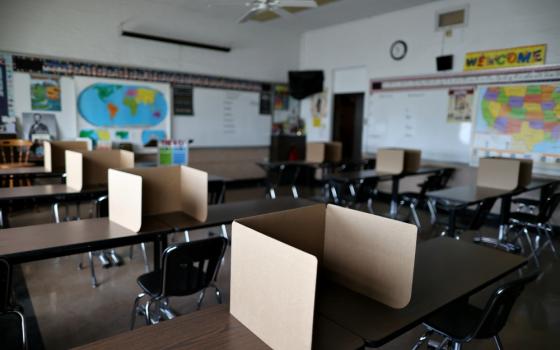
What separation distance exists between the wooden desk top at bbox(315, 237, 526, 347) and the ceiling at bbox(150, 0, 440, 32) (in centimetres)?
480

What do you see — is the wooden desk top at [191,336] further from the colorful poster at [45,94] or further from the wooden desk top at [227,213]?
the colorful poster at [45,94]

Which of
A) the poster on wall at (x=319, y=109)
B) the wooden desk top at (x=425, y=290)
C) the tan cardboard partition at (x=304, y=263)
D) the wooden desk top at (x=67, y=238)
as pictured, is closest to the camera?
the tan cardboard partition at (x=304, y=263)

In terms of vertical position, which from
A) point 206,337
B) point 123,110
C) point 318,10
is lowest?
point 206,337

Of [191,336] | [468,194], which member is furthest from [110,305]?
[468,194]

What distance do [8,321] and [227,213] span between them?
1.61 metres

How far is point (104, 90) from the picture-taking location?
241 inches

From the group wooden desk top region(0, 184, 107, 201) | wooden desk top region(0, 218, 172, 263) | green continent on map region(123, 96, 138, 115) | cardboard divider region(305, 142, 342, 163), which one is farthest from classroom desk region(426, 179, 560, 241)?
green continent on map region(123, 96, 138, 115)

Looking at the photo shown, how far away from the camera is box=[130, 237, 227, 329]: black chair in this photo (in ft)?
6.65

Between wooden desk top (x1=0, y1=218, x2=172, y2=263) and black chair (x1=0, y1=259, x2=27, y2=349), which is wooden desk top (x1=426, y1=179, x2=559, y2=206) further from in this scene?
black chair (x1=0, y1=259, x2=27, y2=349)

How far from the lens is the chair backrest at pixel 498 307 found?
1.56 m

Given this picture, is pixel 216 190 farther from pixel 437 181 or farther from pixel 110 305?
pixel 437 181

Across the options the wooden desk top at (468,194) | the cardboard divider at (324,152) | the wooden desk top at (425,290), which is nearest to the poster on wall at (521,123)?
the wooden desk top at (468,194)

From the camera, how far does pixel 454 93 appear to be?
6.02 metres

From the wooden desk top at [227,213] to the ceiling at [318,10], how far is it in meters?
3.53
